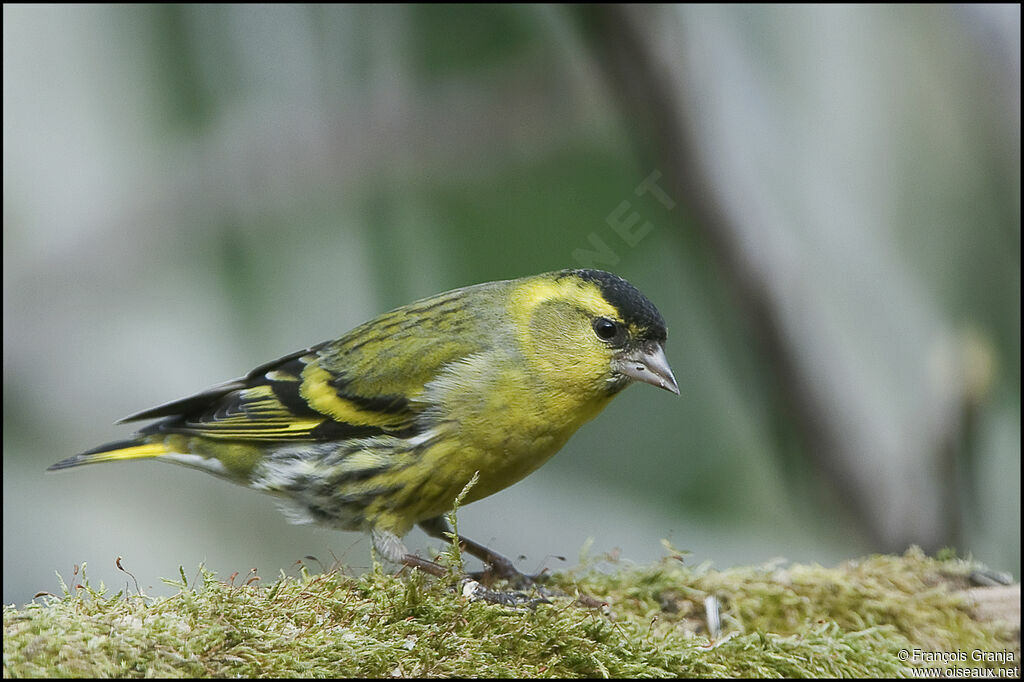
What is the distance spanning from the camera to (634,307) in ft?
12.1

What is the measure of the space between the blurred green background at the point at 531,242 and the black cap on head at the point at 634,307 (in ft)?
10.3

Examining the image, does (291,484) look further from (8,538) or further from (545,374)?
(8,538)

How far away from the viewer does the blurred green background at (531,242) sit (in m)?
7.00

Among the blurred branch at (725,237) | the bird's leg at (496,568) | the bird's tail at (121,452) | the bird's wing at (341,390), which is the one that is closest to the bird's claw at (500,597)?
the bird's leg at (496,568)

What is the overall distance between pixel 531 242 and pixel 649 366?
449cm

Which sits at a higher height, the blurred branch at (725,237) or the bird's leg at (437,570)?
the blurred branch at (725,237)

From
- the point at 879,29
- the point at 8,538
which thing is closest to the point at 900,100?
the point at 879,29

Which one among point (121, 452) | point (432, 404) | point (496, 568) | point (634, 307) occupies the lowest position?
point (496, 568)

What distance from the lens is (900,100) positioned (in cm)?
915

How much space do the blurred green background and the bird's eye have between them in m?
3.26

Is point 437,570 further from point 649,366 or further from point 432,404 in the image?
point 649,366

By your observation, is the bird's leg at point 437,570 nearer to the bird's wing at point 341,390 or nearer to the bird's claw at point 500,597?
the bird's claw at point 500,597

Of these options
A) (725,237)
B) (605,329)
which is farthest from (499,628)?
(725,237)

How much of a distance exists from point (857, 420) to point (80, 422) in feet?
20.4
